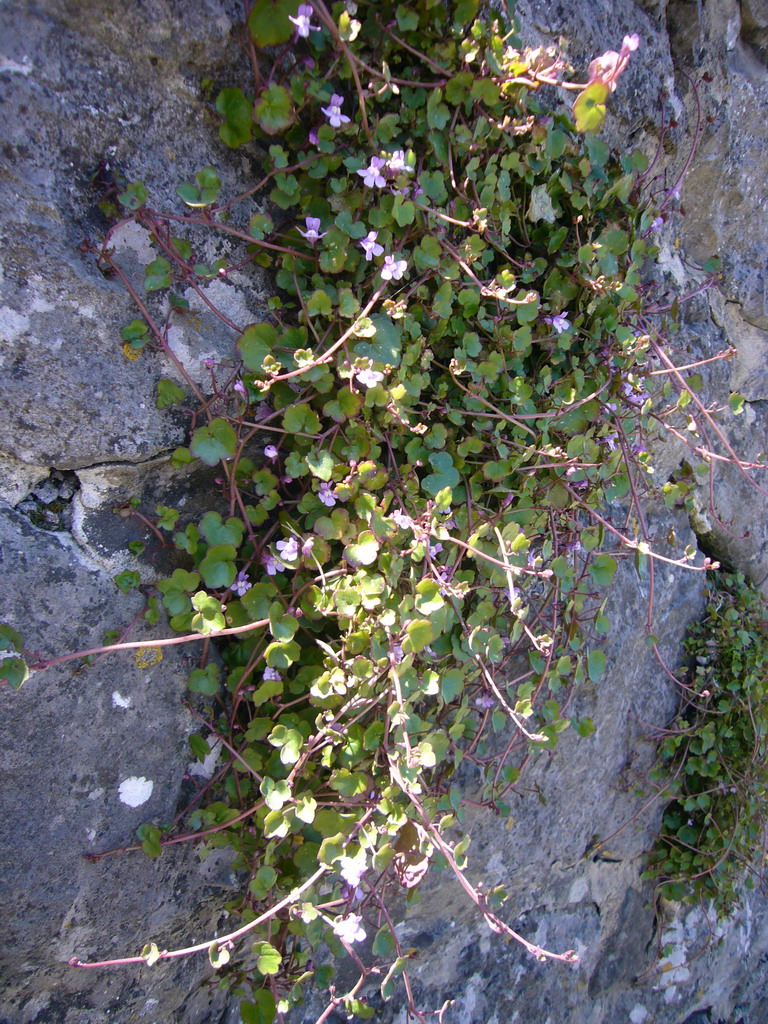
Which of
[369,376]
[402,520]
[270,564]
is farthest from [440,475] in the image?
[270,564]

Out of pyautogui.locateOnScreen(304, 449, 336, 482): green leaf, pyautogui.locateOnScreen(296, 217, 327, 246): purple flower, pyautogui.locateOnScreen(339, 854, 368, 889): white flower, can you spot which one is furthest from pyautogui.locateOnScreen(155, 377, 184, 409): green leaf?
pyautogui.locateOnScreen(339, 854, 368, 889): white flower

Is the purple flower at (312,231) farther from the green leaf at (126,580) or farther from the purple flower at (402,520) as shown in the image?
the green leaf at (126,580)

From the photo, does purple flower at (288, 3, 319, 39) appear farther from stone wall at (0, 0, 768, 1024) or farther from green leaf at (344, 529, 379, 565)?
green leaf at (344, 529, 379, 565)

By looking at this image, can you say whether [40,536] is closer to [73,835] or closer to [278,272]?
[73,835]

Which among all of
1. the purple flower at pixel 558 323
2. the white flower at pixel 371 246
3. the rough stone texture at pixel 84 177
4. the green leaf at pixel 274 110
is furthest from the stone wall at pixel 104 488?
the purple flower at pixel 558 323

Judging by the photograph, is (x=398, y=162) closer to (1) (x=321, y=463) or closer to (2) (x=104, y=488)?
(1) (x=321, y=463)

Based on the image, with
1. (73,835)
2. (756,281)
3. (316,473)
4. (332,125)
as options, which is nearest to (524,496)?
(316,473)
